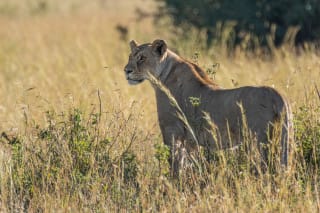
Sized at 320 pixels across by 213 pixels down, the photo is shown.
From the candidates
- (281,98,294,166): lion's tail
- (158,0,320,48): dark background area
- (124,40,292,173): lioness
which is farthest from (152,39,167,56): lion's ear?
(158,0,320,48): dark background area

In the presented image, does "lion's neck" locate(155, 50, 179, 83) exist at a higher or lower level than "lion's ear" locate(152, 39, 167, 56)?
lower

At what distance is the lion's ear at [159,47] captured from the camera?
6.11 meters

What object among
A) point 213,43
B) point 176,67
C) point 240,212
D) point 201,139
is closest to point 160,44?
point 176,67

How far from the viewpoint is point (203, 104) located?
5625 mm

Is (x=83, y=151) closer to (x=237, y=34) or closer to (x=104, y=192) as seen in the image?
(x=104, y=192)

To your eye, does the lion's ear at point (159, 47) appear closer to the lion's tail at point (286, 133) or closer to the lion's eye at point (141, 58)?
the lion's eye at point (141, 58)

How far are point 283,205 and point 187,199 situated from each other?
0.70m

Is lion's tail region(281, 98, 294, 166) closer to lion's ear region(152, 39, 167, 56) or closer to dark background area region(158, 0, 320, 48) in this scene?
lion's ear region(152, 39, 167, 56)

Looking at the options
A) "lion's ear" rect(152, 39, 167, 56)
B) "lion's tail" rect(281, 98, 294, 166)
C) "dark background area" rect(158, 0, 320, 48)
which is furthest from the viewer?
"dark background area" rect(158, 0, 320, 48)

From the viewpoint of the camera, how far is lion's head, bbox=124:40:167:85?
6117mm

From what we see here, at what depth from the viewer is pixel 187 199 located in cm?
508

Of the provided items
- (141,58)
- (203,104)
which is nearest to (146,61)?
(141,58)

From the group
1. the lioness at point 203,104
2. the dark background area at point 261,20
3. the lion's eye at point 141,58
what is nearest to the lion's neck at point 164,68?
the lioness at point 203,104

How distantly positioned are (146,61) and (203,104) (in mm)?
741
